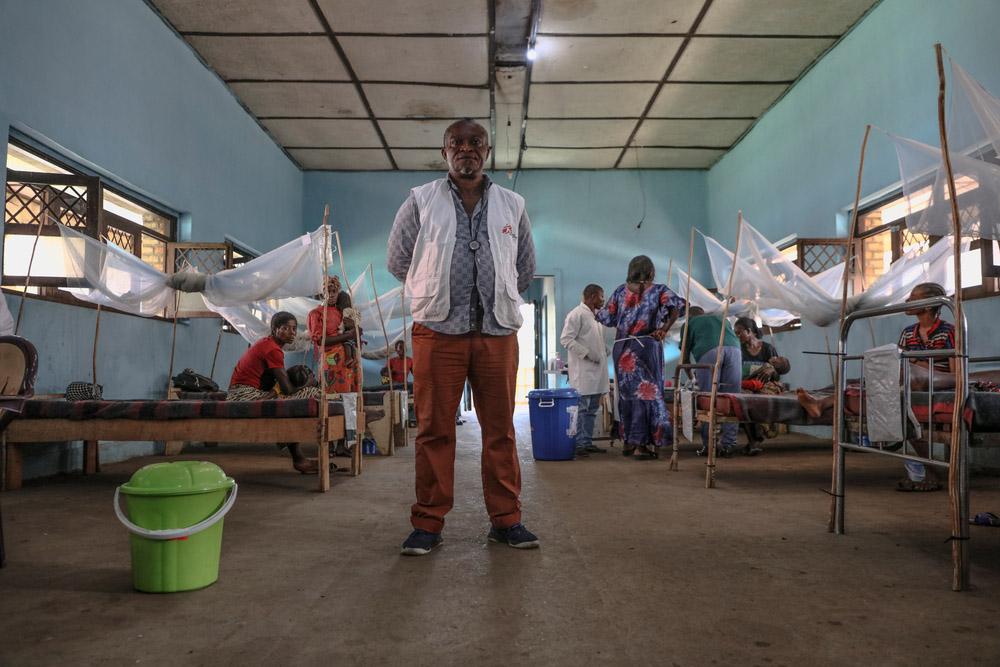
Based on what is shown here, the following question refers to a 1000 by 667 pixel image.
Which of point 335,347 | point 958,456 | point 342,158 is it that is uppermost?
point 342,158

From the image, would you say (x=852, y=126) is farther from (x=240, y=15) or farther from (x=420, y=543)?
(x=420, y=543)

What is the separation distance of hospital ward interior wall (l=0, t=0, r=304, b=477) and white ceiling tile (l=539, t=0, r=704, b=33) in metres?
3.42

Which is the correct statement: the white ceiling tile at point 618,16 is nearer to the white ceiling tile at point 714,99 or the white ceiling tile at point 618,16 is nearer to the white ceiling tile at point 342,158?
the white ceiling tile at point 714,99

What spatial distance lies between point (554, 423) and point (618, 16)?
3.70 meters

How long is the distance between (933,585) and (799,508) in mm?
1273

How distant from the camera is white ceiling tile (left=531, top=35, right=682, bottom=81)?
6727mm

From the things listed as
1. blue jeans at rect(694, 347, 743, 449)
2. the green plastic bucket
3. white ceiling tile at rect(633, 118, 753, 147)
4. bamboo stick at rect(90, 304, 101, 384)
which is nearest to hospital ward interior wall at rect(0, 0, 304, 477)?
bamboo stick at rect(90, 304, 101, 384)

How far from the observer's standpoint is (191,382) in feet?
19.9

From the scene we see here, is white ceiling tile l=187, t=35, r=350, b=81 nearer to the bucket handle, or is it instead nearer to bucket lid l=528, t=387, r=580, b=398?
bucket lid l=528, t=387, r=580, b=398

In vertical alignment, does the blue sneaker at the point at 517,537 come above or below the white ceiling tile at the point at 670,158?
below

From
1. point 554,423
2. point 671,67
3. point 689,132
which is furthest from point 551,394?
point 689,132

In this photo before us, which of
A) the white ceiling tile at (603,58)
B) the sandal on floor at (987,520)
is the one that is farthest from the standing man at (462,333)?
the white ceiling tile at (603,58)

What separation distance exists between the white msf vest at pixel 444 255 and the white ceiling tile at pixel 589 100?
553 centimetres

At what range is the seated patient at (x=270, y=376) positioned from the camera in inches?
176
